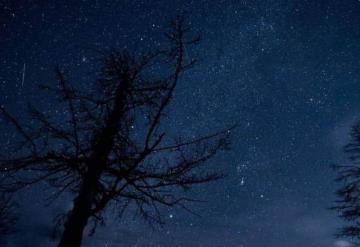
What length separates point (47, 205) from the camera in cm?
542

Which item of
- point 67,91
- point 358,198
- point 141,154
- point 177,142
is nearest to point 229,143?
point 177,142

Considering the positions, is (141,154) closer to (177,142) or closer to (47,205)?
(177,142)

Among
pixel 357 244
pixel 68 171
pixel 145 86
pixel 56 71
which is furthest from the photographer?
pixel 357 244

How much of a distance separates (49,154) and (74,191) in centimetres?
129

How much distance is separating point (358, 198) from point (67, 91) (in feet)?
36.2

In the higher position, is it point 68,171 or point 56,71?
point 56,71

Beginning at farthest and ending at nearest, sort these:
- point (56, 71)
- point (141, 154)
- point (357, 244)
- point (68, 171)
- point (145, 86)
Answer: point (357, 244) < point (145, 86) < point (68, 171) < point (56, 71) < point (141, 154)

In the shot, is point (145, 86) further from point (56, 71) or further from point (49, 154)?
point (49, 154)

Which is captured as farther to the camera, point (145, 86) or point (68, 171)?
point (145, 86)

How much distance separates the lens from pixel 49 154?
527 cm

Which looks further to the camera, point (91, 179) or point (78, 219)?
point (91, 179)

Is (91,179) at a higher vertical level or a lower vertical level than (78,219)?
higher

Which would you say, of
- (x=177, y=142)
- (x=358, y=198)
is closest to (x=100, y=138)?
(x=177, y=142)

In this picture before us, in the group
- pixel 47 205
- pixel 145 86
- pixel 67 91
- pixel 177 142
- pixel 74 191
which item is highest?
pixel 145 86
